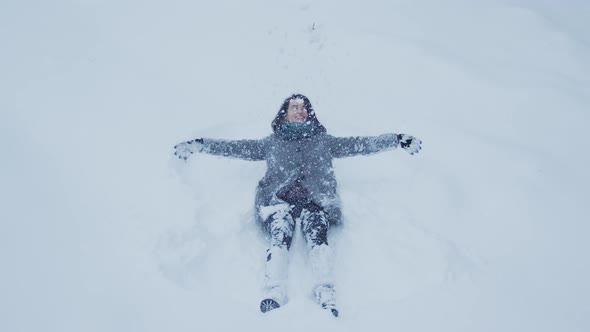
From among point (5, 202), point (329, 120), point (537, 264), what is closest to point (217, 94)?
point (329, 120)

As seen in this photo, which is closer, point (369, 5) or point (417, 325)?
point (417, 325)

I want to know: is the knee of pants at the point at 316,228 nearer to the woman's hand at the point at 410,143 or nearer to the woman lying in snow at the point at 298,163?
the woman lying in snow at the point at 298,163

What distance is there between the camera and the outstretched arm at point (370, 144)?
3547 millimetres

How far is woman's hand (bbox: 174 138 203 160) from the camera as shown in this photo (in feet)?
11.9

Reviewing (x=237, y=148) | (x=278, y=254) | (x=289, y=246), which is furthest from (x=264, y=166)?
(x=278, y=254)

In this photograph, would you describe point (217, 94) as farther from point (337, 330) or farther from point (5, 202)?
point (337, 330)

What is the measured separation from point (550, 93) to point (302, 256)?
3707 millimetres

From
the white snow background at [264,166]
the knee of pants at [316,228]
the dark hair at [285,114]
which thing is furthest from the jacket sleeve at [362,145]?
the knee of pants at [316,228]

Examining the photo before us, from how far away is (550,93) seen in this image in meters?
4.94

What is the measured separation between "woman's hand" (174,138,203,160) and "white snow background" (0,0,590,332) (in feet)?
1.01

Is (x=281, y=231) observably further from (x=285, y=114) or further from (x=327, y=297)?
(x=285, y=114)

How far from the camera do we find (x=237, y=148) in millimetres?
3725

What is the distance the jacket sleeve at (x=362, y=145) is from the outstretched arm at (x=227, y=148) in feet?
2.17

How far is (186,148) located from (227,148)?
36 centimetres
